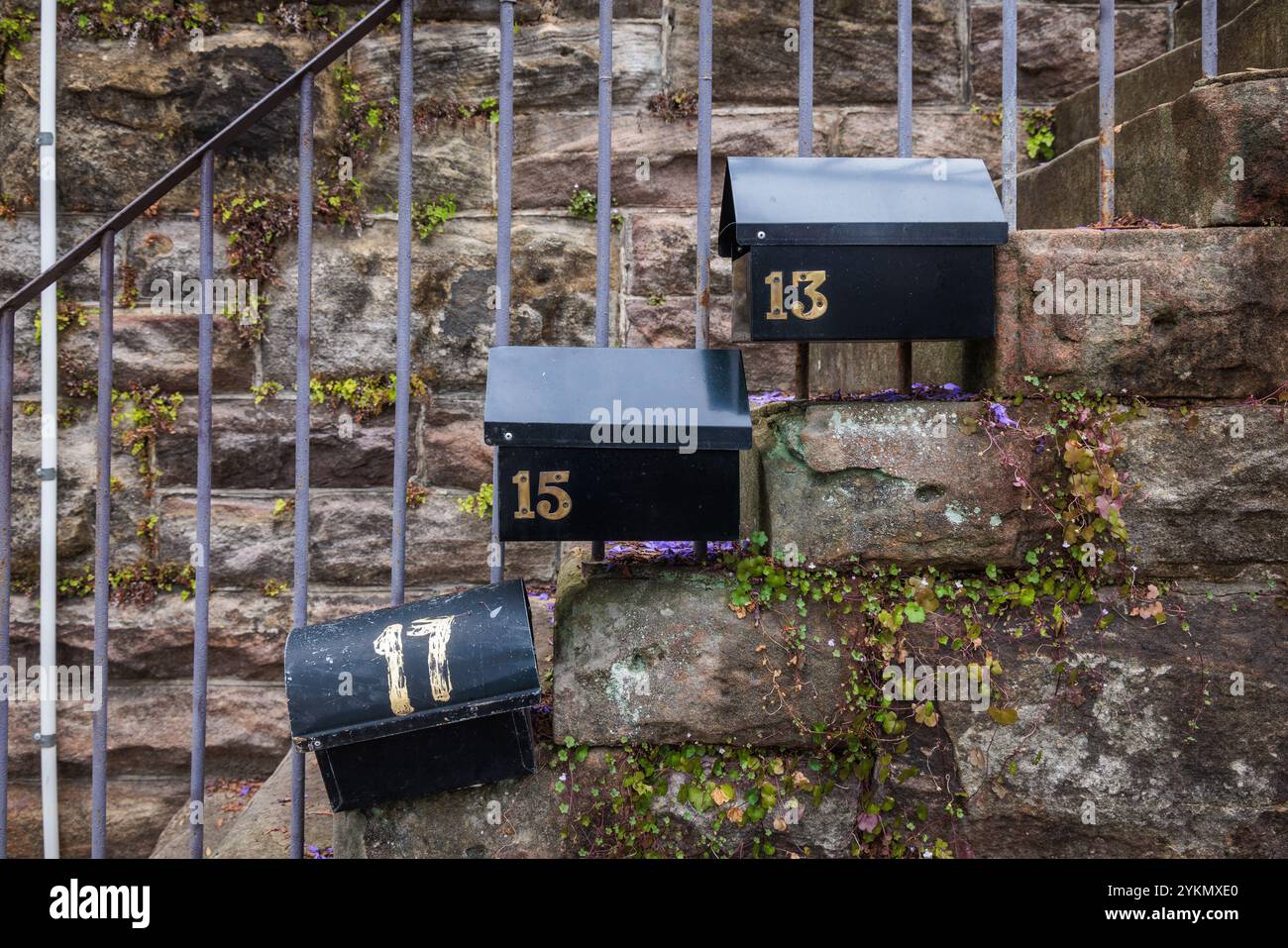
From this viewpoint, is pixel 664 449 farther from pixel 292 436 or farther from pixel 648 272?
pixel 292 436

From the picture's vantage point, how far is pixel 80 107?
9.83 ft

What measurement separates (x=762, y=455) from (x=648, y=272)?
1.49 m

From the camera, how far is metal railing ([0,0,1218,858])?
1.76 m

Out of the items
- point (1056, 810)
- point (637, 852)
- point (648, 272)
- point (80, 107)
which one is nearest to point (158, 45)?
point (80, 107)

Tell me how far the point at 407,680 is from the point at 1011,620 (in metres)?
1.12

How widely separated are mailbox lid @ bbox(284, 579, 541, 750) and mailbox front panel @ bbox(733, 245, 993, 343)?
74 cm

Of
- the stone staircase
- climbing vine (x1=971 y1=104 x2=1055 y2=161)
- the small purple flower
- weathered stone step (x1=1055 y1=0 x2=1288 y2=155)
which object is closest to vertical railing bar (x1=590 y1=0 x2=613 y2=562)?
the stone staircase

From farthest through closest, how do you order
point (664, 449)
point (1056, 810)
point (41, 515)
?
point (41, 515)
point (1056, 810)
point (664, 449)

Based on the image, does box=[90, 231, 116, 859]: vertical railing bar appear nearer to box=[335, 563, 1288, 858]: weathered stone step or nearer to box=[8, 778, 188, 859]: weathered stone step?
box=[335, 563, 1288, 858]: weathered stone step

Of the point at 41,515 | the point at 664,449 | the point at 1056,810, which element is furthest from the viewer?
the point at 41,515

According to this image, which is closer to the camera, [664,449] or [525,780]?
[664,449]

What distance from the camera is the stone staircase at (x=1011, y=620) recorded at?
166cm

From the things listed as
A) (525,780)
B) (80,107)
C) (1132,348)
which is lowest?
(525,780)

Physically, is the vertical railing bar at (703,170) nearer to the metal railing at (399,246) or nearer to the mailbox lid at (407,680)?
the metal railing at (399,246)
